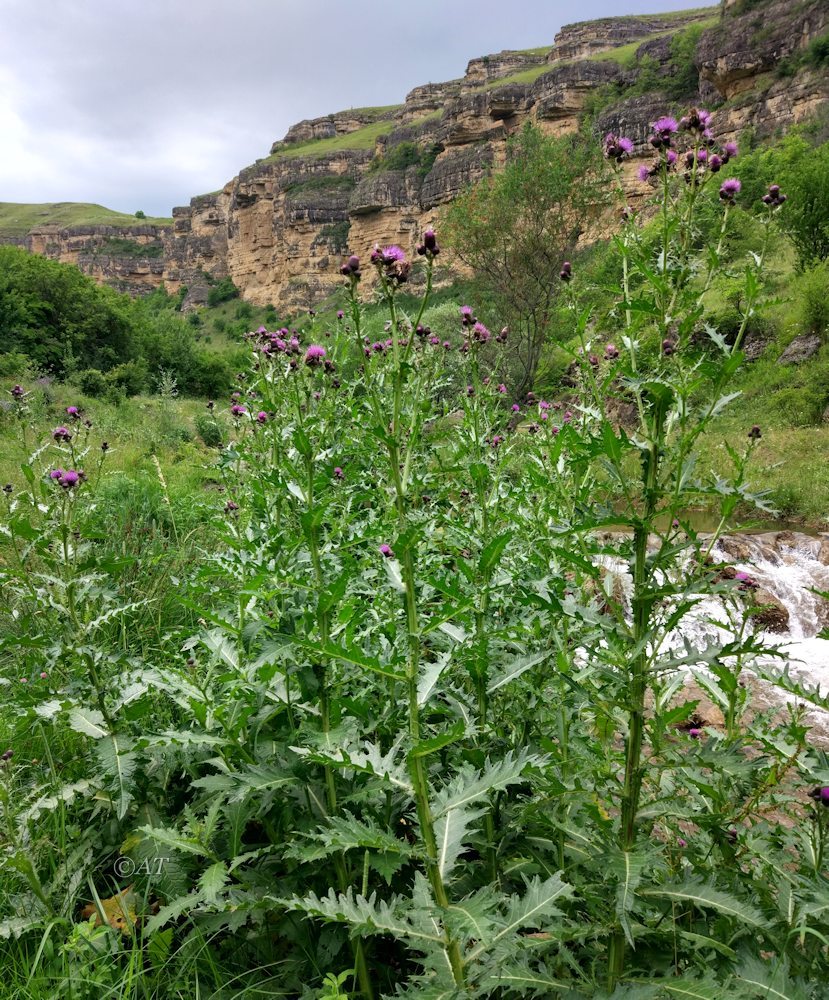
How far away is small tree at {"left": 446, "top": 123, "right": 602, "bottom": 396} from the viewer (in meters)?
20.8

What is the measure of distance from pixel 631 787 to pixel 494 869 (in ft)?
2.21

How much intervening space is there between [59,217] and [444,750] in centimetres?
13293

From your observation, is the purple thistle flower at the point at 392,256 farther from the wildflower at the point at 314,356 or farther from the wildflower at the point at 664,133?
the wildflower at the point at 664,133

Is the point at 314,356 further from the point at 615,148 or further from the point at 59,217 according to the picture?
the point at 59,217

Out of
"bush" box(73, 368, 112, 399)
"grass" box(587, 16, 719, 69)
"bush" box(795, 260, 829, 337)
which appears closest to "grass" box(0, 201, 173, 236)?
"grass" box(587, 16, 719, 69)

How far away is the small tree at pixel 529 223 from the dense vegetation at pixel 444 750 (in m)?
18.7

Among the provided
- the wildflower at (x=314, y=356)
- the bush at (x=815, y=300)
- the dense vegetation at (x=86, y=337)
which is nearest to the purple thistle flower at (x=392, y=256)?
the wildflower at (x=314, y=356)

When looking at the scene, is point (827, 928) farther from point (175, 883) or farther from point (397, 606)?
point (175, 883)

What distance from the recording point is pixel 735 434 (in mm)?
14422

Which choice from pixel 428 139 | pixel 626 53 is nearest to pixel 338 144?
pixel 428 139

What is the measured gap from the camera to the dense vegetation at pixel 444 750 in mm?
1438

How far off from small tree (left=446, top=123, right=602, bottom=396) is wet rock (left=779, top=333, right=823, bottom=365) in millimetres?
7423

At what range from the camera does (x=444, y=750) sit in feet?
6.78

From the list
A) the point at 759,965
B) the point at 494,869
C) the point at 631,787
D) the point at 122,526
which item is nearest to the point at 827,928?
the point at 759,965
